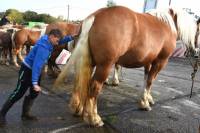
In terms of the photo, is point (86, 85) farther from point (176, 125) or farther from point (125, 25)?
point (176, 125)

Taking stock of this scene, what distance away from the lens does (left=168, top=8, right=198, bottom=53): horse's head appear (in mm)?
6398

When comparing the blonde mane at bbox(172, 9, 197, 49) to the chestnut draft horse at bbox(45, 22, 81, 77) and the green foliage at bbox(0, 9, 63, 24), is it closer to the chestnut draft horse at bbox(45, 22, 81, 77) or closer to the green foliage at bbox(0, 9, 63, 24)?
the chestnut draft horse at bbox(45, 22, 81, 77)

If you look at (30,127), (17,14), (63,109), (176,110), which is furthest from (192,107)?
(17,14)

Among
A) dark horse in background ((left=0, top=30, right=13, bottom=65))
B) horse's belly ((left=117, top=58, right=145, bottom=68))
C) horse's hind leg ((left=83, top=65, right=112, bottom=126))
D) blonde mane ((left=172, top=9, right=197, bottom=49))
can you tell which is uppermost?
blonde mane ((left=172, top=9, right=197, bottom=49))

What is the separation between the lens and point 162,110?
20.6 feet

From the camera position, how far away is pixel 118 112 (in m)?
5.84

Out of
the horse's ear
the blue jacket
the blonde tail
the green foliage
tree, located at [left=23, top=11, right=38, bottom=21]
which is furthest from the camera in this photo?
tree, located at [left=23, top=11, right=38, bottom=21]

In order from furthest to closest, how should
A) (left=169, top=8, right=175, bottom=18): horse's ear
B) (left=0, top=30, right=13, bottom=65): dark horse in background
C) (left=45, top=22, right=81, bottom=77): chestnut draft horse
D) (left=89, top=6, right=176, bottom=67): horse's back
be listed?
(left=0, top=30, right=13, bottom=65): dark horse in background
(left=45, top=22, right=81, bottom=77): chestnut draft horse
(left=169, top=8, right=175, bottom=18): horse's ear
(left=89, top=6, right=176, bottom=67): horse's back

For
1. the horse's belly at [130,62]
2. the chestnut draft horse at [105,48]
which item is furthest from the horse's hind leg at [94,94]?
the horse's belly at [130,62]

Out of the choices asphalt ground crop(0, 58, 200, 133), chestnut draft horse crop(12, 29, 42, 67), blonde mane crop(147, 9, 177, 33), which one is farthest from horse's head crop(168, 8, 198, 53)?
chestnut draft horse crop(12, 29, 42, 67)

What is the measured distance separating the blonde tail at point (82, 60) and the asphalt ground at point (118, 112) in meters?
0.70

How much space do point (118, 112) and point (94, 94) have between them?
1102 millimetres

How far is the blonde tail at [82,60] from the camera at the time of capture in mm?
4797

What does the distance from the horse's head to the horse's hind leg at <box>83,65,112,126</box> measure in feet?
7.69
